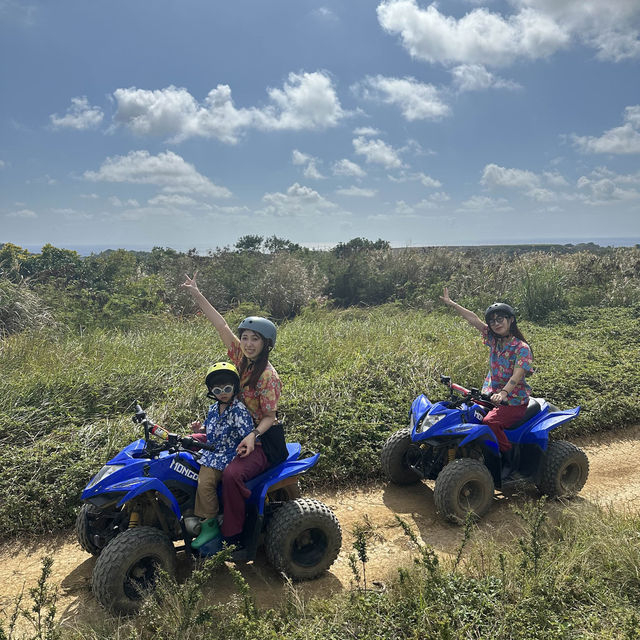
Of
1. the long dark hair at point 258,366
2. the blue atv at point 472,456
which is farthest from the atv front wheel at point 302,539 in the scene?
the blue atv at point 472,456

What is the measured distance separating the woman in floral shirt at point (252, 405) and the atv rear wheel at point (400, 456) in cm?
186

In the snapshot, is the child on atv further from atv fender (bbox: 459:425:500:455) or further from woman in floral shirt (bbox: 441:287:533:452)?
woman in floral shirt (bbox: 441:287:533:452)

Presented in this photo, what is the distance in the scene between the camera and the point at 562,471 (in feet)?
17.1

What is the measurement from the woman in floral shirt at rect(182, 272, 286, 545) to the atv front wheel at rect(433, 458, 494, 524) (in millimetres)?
1706

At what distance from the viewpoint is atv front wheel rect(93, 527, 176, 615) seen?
128 inches

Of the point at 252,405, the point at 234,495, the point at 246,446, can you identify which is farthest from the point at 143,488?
the point at 252,405

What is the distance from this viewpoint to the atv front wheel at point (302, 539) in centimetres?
→ 379

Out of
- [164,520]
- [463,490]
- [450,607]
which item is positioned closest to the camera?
[450,607]

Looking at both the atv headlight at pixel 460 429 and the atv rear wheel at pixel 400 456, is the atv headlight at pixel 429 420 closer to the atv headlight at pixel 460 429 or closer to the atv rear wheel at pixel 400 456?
the atv headlight at pixel 460 429

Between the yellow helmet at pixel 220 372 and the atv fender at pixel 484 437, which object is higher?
the yellow helmet at pixel 220 372

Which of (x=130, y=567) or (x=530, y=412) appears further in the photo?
(x=530, y=412)

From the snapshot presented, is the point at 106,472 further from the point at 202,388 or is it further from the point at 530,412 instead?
the point at 530,412

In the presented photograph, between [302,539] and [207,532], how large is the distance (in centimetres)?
80

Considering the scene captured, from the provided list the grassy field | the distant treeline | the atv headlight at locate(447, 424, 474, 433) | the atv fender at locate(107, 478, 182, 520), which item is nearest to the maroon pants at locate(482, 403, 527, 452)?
the atv headlight at locate(447, 424, 474, 433)
